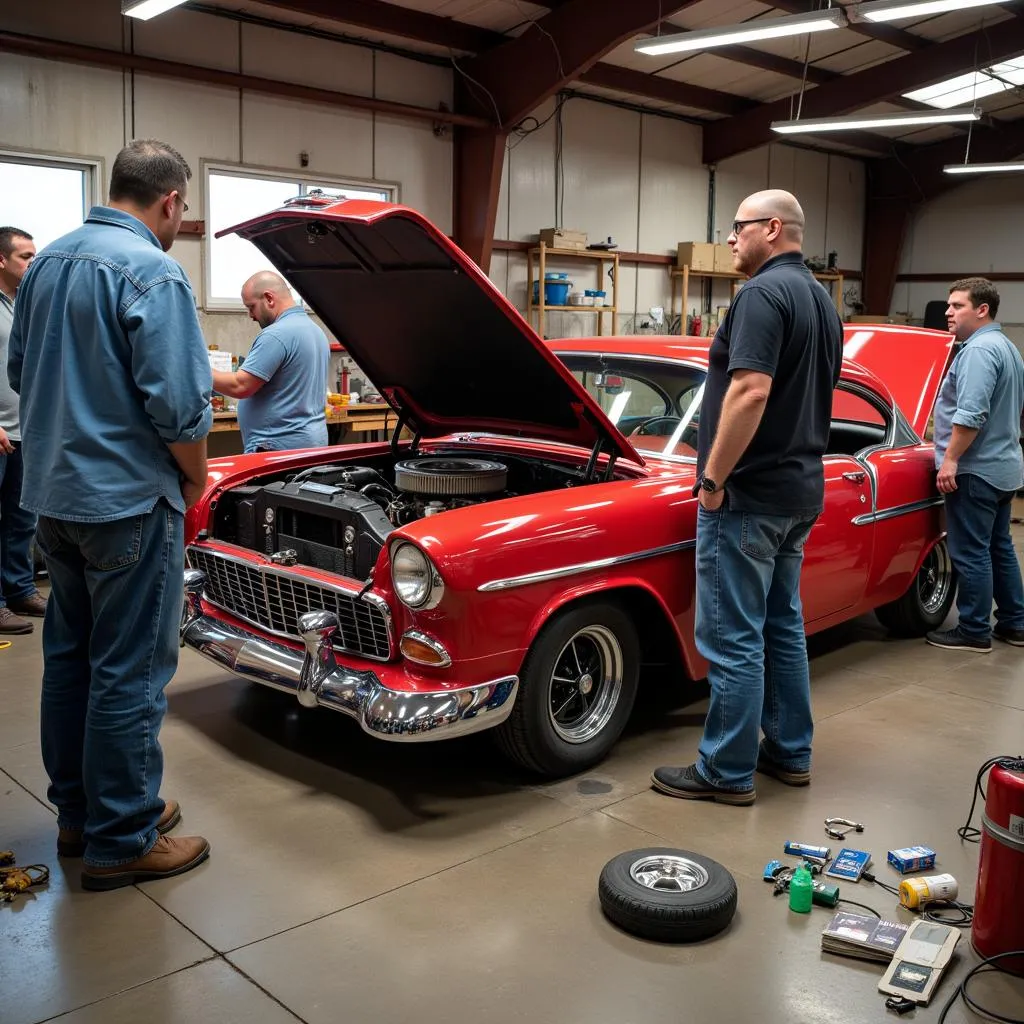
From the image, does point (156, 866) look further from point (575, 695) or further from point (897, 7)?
point (897, 7)

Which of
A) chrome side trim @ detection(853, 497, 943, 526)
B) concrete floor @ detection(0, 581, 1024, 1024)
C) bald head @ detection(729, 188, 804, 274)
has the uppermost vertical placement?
bald head @ detection(729, 188, 804, 274)

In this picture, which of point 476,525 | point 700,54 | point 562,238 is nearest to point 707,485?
point 476,525

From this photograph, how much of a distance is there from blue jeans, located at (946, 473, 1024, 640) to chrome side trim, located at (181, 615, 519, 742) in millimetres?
2872

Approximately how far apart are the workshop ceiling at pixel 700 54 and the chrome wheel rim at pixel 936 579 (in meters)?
5.03

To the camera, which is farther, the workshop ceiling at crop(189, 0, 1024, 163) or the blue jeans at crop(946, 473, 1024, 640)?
the workshop ceiling at crop(189, 0, 1024, 163)

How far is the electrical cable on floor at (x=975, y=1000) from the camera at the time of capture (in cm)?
238

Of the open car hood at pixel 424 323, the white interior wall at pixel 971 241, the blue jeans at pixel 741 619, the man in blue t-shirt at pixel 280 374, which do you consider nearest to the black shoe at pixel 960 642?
the blue jeans at pixel 741 619

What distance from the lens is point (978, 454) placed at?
201 inches

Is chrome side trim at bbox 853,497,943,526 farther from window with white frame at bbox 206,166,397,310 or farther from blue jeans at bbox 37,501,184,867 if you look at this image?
window with white frame at bbox 206,166,397,310

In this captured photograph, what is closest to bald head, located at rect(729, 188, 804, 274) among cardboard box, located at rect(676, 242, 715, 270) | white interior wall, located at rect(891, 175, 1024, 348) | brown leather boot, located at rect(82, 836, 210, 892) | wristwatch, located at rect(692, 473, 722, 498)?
wristwatch, located at rect(692, 473, 722, 498)

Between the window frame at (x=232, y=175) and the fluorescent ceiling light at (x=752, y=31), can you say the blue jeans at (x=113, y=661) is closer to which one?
the window frame at (x=232, y=175)

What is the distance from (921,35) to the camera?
11.5 meters

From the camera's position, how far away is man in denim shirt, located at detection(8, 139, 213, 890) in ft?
8.59

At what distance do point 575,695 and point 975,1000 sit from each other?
1.53 m
